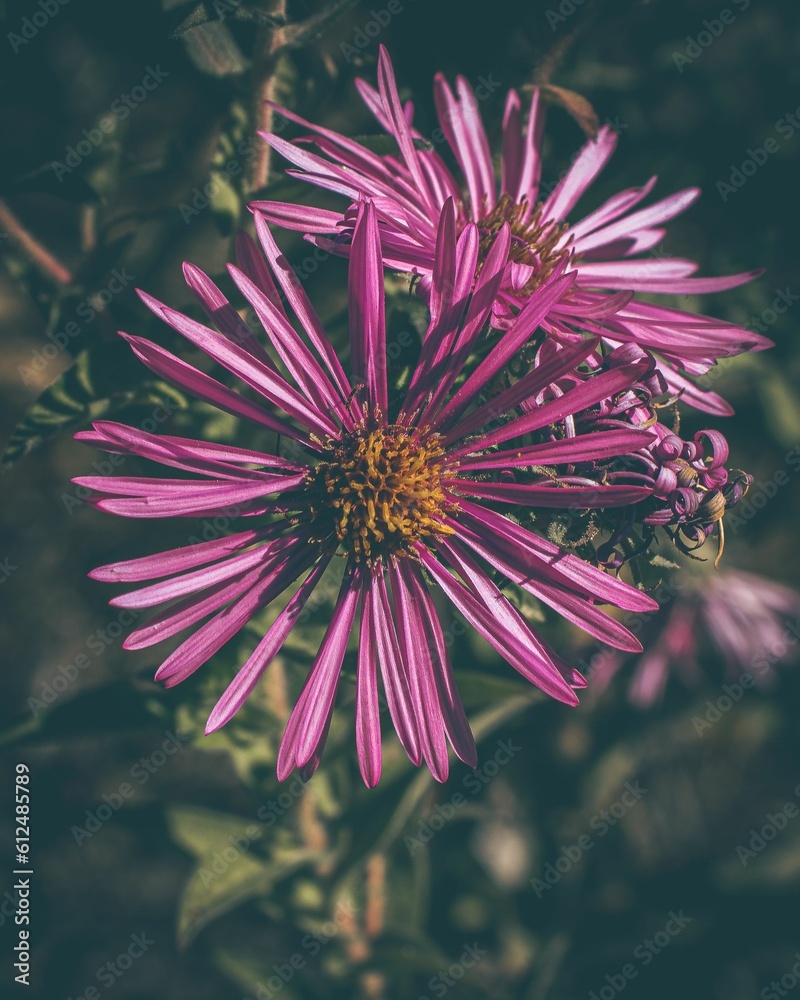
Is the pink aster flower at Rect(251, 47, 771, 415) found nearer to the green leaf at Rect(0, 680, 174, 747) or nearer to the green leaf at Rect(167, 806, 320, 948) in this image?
the green leaf at Rect(0, 680, 174, 747)

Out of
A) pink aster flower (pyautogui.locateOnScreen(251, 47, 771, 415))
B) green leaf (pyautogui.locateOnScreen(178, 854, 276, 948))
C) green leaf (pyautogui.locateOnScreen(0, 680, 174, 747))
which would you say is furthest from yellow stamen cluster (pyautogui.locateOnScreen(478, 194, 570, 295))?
green leaf (pyautogui.locateOnScreen(178, 854, 276, 948))

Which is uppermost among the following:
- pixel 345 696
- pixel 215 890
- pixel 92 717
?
pixel 345 696

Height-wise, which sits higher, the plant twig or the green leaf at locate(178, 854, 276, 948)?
the plant twig

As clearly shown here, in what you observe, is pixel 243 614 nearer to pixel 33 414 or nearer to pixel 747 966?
pixel 33 414

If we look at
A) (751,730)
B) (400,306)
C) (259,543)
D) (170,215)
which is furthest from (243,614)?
(751,730)

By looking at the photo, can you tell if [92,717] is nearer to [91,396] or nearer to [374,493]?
[91,396]

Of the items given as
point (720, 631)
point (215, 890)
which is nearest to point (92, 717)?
point (215, 890)
